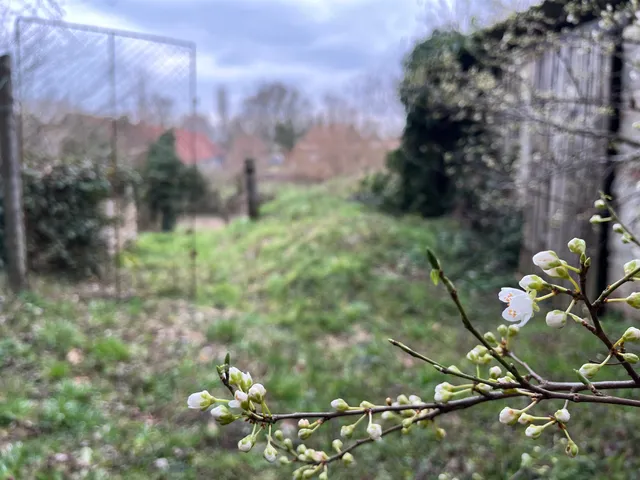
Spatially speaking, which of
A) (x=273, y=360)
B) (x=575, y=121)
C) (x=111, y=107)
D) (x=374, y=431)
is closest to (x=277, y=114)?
(x=111, y=107)

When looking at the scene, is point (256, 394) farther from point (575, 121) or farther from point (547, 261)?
point (575, 121)

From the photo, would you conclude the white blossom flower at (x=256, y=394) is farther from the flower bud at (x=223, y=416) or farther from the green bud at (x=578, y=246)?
the green bud at (x=578, y=246)

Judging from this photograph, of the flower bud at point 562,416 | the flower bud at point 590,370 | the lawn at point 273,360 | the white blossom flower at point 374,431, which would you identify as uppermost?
the flower bud at point 590,370

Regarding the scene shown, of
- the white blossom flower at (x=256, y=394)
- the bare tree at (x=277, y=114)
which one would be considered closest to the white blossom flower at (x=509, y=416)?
the white blossom flower at (x=256, y=394)

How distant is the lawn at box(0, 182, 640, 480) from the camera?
2.09 m

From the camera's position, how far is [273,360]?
3.11 meters

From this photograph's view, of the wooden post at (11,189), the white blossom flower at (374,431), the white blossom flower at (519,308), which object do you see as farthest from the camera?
the wooden post at (11,189)

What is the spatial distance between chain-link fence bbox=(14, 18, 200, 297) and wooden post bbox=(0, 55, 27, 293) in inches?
4.2

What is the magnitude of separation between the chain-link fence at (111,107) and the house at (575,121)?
2821mm

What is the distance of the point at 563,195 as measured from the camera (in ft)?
12.7

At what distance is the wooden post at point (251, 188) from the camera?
8.19m

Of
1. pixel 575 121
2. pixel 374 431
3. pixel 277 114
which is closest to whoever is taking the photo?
pixel 374 431

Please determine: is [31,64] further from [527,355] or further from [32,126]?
[527,355]

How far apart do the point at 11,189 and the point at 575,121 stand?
12.9 ft
